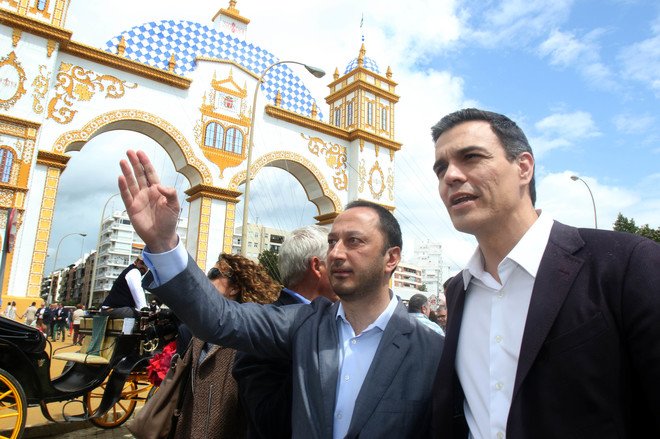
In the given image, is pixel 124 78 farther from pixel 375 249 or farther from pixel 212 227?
pixel 375 249

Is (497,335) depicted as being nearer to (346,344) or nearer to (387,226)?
(346,344)

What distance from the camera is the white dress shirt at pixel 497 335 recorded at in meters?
1.11

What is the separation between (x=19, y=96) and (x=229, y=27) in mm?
6296

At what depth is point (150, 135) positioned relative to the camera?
11.9 metres

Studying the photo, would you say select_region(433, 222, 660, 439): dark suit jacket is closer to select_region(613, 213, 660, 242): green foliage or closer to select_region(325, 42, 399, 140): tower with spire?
select_region(325, 42, 399, 140): tower with spire

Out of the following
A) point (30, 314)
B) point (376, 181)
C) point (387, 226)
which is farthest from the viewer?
point (376, 181)

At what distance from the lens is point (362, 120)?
15.0 metres

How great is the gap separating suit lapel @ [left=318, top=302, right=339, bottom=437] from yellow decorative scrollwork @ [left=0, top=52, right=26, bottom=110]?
35.4 ft

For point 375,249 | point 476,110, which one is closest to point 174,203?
point 375,249

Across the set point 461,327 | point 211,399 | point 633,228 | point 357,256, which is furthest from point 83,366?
point 633,228

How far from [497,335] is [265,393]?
0.88 metres

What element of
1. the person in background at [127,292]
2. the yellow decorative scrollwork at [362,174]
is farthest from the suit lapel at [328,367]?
the yellow decorative scrollwork at [362,174]

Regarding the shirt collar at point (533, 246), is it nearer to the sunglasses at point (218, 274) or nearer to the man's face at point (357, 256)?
Result: the man's face at point (357, 256)

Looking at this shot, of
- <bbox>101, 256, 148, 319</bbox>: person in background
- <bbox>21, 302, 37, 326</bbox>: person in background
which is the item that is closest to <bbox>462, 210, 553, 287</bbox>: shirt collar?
<bbox>101, 256, 148, 319</bbox>: person in background
